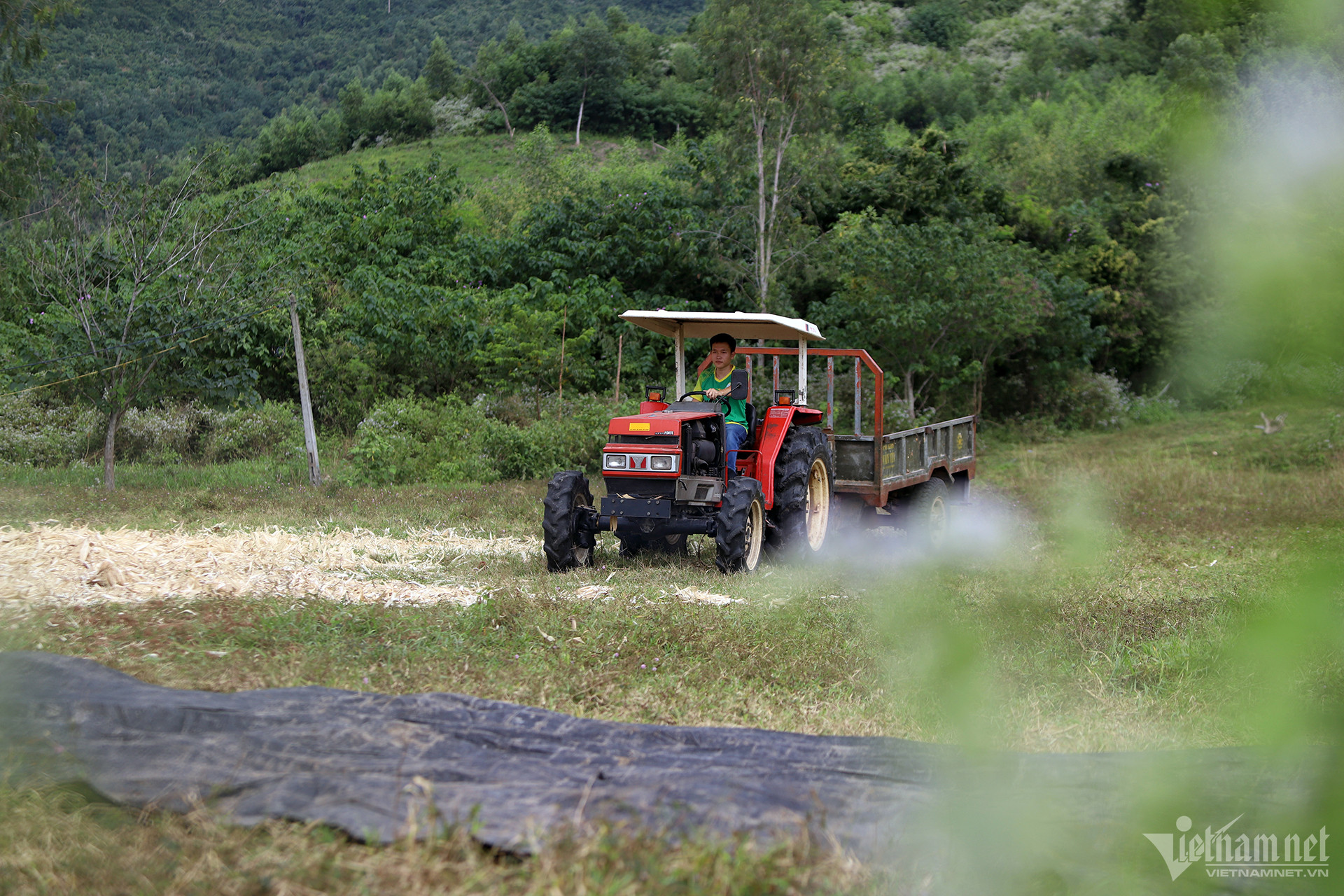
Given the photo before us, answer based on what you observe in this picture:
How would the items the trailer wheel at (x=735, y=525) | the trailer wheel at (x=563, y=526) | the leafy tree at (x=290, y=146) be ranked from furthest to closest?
the leafy tree at (x=290, y=146)
the trailer wheel at (x=563, y=526)
the trailer wheel at (x=735, y=525)

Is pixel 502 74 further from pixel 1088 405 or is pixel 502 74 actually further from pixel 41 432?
pixel 41 432

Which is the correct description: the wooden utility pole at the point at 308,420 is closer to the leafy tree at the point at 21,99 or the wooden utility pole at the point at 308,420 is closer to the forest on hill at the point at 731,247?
the forest on hill at the point at 731,247

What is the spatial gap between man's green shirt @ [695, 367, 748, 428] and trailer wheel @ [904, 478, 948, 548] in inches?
92.3

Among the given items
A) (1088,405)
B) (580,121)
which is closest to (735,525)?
(1088,405)

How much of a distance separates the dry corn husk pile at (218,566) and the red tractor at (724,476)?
3.17 feet

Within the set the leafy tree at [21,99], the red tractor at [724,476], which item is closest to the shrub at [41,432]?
the leafy tree at [21,99]

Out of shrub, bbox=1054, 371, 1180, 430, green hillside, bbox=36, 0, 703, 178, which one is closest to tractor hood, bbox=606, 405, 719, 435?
shrub, bbox=1054, 371, 1180, 430

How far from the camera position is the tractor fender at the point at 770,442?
764 centimetres

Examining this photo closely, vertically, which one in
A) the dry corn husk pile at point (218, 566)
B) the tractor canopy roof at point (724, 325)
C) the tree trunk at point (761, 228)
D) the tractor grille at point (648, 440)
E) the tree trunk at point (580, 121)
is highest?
the tree trunk at point (580, 121)

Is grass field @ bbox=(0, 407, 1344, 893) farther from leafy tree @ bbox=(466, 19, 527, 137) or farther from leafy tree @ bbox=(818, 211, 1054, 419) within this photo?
leafy tree @ bbox=(466, 19, 527, 137)

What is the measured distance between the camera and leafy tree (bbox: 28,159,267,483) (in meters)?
11.7

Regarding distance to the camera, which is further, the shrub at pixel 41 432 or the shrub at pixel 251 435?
the shrub at pixel 251 435

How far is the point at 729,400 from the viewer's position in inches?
309

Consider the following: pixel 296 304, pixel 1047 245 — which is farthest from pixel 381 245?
pixel 1047 245
